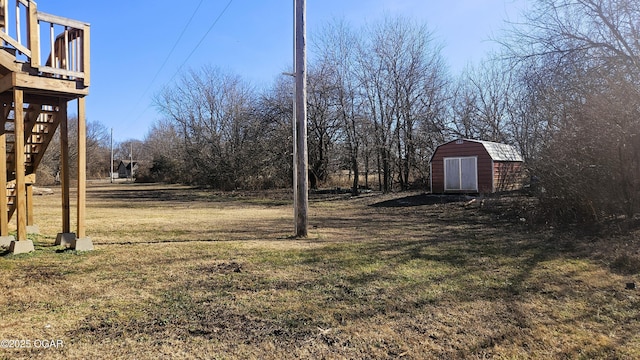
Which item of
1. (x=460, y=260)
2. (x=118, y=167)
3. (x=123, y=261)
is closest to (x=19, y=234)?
(x=123, y=261)

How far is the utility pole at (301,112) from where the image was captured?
8.44 m

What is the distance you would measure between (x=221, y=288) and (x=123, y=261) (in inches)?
86.0

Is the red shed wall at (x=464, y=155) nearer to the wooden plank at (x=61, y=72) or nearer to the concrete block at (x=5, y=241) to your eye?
the wooden plank at (x=61, y=72)

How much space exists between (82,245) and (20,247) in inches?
32.2

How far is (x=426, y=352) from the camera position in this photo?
3.15 meters

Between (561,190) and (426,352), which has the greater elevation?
(561,190)

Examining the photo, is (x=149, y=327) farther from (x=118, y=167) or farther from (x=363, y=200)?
(x=118, y=167)

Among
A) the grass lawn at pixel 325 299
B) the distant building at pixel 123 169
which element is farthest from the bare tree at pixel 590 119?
the distant building at pixel 123 169

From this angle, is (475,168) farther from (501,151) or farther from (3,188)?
(3,188)

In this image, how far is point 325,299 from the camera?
4336mm

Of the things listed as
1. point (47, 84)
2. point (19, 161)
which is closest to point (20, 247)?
point (19, 161)

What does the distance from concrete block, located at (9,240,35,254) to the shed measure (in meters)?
15.2

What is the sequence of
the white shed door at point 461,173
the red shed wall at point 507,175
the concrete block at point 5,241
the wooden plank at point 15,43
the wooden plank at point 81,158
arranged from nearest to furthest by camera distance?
the wooden plank at point 15,43 < the concrete block at point 5,241 < the wooden plank at point 81,158 < the red shed wall at point 507,175 < the white shed door at point 461,173

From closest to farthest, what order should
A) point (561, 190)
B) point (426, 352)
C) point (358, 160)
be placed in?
point (426, 352) → point (561, 190) → point (358, 160)
